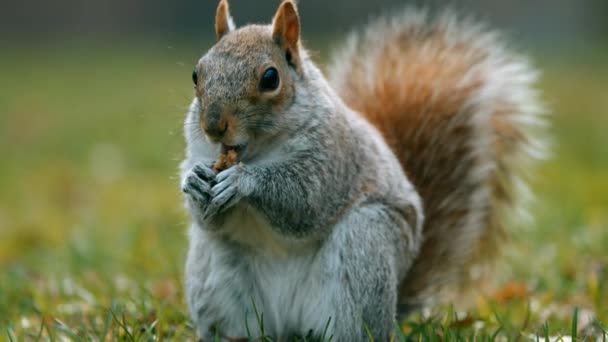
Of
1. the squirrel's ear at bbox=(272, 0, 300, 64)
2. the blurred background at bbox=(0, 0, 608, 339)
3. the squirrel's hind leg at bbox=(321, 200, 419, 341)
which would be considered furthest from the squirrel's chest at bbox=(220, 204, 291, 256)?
the squirrel's ear at bbox=(272, 0, 300, 64)

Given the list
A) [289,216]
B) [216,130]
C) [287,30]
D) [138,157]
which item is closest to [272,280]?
[289,216]

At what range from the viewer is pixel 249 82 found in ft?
5.42

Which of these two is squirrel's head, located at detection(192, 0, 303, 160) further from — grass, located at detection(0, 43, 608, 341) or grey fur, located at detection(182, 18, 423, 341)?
grass, located at detection(0, 43, 608, 341)

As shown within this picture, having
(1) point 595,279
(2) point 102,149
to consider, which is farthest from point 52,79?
(1) point 595,279

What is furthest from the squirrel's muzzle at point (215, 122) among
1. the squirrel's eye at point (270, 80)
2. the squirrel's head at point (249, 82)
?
the squirrel's eye at point (270, 80)

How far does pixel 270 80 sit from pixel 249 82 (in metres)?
0.05

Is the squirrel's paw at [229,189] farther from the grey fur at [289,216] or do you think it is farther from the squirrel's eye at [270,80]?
the squirrel's eye at [270,80]

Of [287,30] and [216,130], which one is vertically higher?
[287,30]

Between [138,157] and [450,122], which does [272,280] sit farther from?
[138,157]

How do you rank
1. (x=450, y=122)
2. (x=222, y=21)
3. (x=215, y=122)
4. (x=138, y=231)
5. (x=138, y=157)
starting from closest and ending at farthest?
1. (x=215, y=122)
2. (x=222, y=21)
3. (x=450, y=122)
4. (x=138, y=231)
5. (x=138, y=157)

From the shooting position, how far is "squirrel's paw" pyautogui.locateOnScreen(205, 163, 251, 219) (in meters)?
1.67

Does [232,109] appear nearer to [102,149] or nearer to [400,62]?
[400,62]

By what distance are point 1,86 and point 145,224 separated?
445cm

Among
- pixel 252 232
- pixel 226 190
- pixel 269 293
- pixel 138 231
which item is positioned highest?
pixel 226 190
